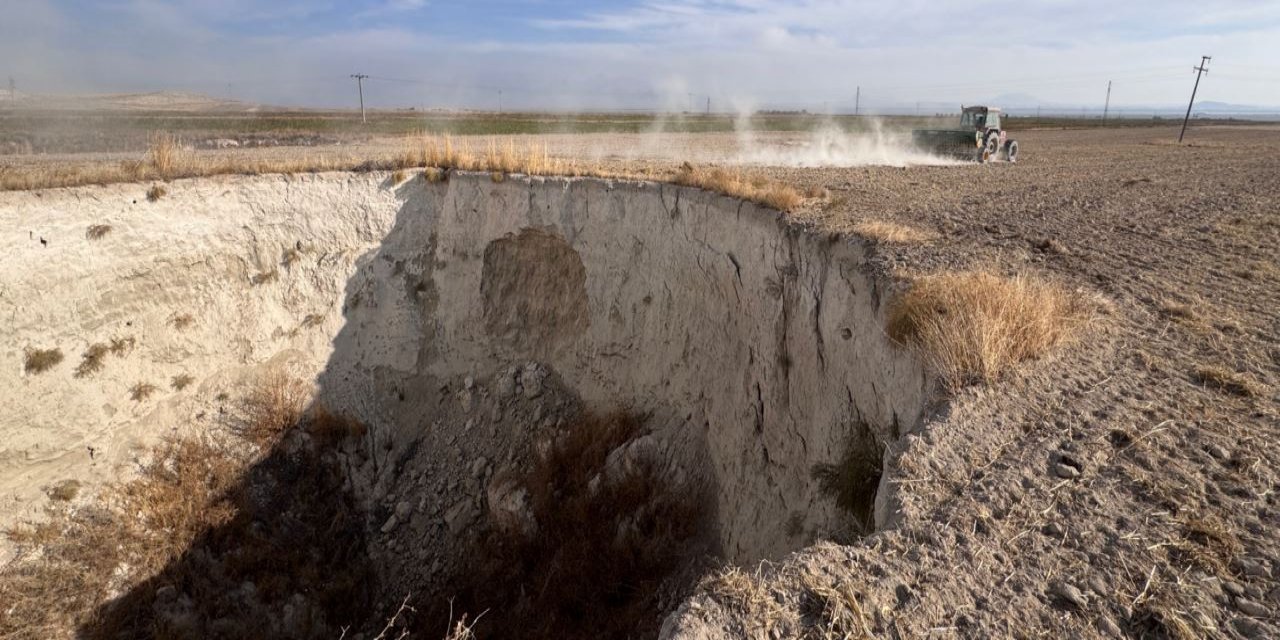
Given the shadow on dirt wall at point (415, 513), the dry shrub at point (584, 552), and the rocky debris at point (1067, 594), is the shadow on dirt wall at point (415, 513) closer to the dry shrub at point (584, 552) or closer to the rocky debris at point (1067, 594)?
the dry shrub at point (584, 552)

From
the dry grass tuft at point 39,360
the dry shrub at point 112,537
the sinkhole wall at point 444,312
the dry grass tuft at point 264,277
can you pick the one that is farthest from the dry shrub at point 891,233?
the dry grass tuft at point 39,360

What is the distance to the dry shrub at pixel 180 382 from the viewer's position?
37.9 feet

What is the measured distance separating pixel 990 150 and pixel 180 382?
23980 mm

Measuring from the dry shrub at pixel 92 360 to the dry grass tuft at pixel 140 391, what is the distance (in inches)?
22.2

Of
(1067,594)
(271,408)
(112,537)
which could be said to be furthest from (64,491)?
(1067,594)

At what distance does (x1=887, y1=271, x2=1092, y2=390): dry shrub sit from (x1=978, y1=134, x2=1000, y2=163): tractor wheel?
18604 mm

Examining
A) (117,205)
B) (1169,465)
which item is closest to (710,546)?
(1169,465)

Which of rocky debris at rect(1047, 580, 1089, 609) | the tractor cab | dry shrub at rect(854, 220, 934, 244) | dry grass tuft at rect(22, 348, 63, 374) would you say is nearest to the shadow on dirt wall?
dry grass tuft at rect(22, 348, 63, 374)

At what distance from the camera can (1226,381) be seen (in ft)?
15.2

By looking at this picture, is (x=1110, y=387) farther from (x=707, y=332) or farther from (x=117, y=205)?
(x=117, y=205)

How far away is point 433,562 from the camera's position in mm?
10812

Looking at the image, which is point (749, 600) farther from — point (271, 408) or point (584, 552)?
point (271, 408)

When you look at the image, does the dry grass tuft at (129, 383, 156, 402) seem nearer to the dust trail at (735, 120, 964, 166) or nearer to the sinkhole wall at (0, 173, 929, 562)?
the sinkhole wall at (0, 173, 929, 562)

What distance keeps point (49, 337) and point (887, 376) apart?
40.0 feet
